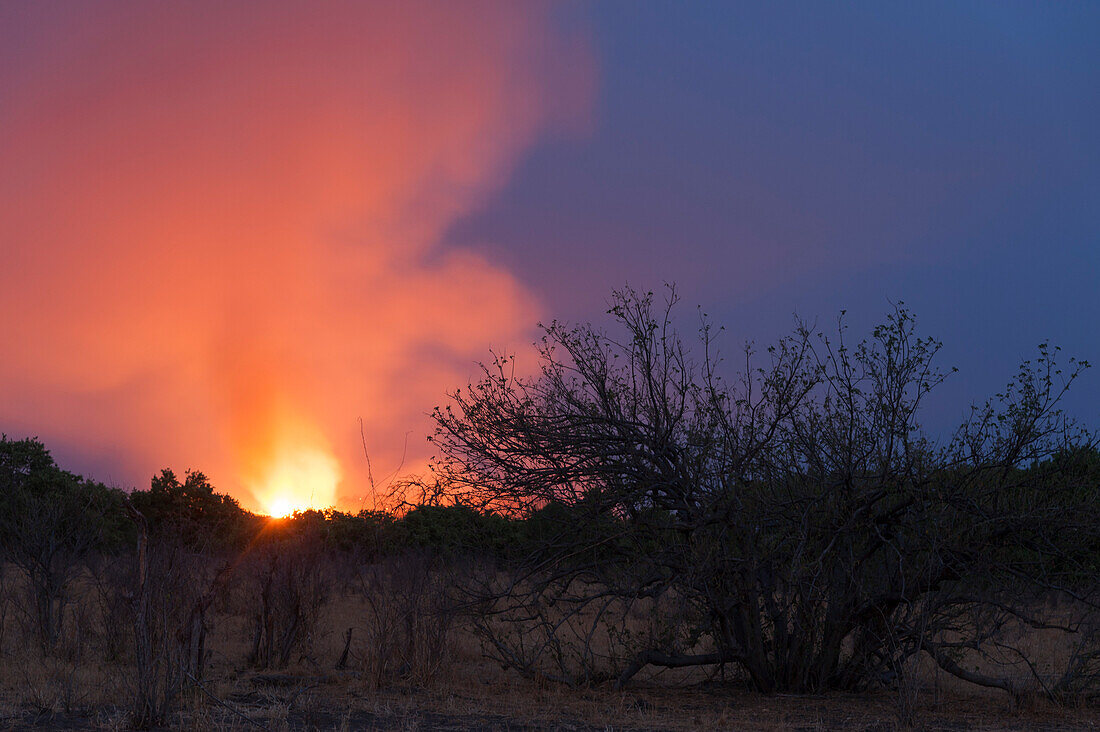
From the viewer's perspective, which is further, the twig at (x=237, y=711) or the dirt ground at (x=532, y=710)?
the dirt ground at (x=532, y=710)

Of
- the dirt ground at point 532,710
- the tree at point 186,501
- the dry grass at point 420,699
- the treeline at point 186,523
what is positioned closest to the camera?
the dirt ground at point 532,710

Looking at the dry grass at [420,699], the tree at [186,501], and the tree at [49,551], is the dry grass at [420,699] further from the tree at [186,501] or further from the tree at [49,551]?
the tree at [186,501]

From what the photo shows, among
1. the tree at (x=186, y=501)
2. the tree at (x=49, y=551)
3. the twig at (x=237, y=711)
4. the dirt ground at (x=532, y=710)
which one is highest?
the tree at (x=186, y=501)

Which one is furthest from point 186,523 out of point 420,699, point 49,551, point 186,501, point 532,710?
point 532,710

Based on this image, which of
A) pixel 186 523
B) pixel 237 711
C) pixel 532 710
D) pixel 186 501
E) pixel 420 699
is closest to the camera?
pixel 237 711

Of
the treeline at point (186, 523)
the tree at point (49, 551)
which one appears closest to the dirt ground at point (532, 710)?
the treeline at point (186, 523)

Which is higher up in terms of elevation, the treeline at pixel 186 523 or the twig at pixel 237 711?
the treeline at pixel 186 523

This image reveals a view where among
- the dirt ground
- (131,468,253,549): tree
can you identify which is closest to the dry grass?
the dirt ground

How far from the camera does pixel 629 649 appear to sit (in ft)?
35.1

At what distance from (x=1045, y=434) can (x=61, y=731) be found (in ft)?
32.9

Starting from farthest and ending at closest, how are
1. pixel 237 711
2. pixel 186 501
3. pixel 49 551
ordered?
pixel 186 501
pixel 49 551
pixel 237 711

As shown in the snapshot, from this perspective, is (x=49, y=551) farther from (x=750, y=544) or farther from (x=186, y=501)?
(x=186, y=501)

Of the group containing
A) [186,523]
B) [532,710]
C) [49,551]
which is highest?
[186,523]

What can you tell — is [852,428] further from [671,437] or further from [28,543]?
[28,543]
